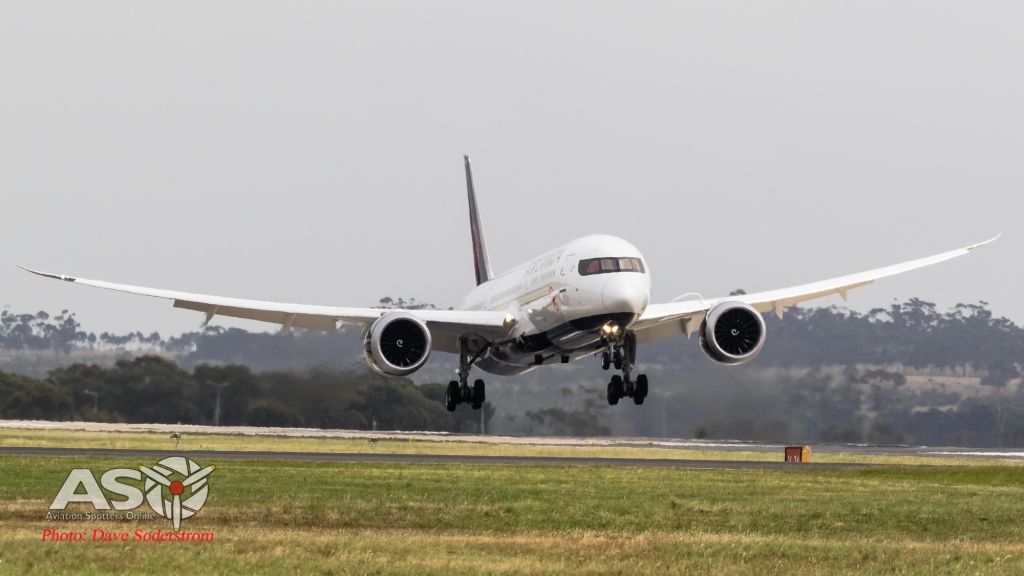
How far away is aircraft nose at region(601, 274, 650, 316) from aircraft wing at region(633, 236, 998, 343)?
4.73m

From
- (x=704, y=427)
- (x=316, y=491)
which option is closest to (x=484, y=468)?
(x=316, y=491)

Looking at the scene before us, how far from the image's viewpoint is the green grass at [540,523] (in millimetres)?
21391

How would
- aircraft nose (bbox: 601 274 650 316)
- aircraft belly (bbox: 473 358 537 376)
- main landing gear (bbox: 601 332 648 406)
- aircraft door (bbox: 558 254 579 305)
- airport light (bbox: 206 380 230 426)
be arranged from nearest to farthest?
aircraft nose (bbox: 601 274 650 316) → aircraft door (bbox: 558 254 579 305) → main landing gear (bbox: 601 332 648 406) → aircraft belly (bbox: 473 358 537 376) → airport light (bbox: 206 380 230 426)

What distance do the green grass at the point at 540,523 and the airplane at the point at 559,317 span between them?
14.0 feet

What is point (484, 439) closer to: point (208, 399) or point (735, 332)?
point (208, 399)

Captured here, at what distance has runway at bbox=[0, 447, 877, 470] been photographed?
154 feet

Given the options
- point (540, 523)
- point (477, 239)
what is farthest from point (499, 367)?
point (540, 523)

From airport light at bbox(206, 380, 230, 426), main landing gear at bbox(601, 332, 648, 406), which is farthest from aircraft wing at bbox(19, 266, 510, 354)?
airport light at bbox(206, 380, 230, 426)

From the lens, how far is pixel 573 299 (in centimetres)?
4234

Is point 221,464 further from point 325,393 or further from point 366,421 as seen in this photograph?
point 366,421

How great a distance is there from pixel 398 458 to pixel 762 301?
1510 cm

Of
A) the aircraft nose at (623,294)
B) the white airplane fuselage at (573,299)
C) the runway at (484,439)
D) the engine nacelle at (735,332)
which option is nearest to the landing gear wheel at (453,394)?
the white airplane fuselage at (573,299)

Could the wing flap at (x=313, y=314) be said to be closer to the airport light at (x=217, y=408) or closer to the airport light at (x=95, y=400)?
the airport light at (x=217, y=408)

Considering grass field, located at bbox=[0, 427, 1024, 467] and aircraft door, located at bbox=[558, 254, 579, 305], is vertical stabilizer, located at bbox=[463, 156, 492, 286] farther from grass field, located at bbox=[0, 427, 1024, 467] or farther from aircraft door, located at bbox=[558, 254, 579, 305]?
aircraft door, located at bbox=[558, 254, 579, 305]
